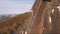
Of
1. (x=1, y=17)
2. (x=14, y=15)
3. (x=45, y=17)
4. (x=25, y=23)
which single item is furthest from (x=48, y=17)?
(x=1, y=17)

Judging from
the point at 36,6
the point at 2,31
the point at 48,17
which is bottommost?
the point at 2,31

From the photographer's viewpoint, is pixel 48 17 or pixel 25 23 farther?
pixel 25 23

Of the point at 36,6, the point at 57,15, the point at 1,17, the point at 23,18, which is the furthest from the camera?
the point at 1,17

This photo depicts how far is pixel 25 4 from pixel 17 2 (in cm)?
10

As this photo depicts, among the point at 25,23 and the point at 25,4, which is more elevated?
the point at 25,4

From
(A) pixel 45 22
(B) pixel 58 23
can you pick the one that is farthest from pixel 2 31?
(B) pixel 58 23

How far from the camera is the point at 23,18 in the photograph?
161cm

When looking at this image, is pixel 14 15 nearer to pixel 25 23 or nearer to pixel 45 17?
pixel 25 23

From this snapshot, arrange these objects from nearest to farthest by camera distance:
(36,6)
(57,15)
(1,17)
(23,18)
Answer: (57,15), (36,6), (23,18), (1,17)

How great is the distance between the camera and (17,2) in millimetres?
1839

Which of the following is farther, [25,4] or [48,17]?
[25,4]

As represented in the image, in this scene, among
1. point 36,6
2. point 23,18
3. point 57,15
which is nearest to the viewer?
point 57,15

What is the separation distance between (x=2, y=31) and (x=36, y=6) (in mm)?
495

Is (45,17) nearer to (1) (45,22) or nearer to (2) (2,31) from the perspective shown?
(1) (45,22)
